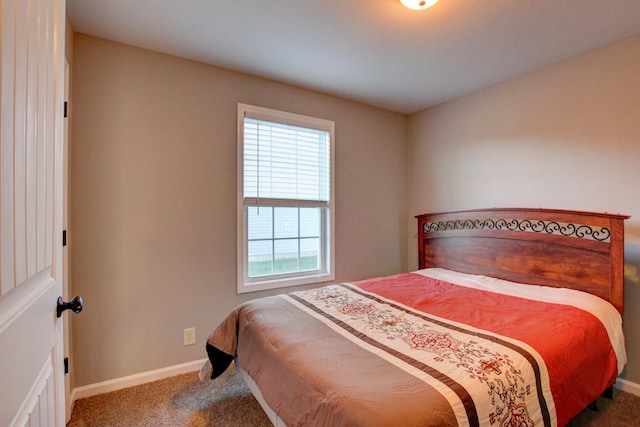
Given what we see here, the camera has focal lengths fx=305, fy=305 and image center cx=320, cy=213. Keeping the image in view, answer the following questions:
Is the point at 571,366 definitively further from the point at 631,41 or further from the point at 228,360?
the point at 631,41

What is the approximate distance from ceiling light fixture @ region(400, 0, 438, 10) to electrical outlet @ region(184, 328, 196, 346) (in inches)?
105

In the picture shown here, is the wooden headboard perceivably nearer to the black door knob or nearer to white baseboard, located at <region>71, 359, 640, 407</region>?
white baseboard, located at <region>71, 359, 640, 407</region>

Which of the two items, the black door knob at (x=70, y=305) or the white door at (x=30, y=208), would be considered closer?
the white door at (x=30, y=208)

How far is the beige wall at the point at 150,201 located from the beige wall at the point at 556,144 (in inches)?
69.6

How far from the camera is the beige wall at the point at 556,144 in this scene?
2078mm

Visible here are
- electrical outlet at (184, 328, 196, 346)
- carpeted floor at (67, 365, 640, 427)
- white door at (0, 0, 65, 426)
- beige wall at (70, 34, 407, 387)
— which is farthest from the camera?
electrical outlet at (184, 328, 196, 346)

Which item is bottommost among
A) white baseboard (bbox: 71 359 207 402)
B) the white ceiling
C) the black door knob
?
white baseboard (bbox: 71 359 207 402)

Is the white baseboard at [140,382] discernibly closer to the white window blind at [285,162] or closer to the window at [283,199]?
the window at [283,199]

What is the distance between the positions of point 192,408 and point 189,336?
57 cm

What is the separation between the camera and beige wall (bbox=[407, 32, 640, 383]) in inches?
81.8

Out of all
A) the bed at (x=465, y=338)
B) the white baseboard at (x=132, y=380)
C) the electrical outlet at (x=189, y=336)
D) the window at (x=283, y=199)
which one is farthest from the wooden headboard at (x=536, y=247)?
the white baseboard at (x=132, y=380)

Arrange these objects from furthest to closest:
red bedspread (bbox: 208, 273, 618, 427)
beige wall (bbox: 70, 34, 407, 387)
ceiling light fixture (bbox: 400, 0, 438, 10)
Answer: beige wall (bbox: 70, 34, 407, 387)
ceiling light fixture (bbox: 400, 0, 438, 10)
red bedspread (bbox: 208, 273, 618, 427)

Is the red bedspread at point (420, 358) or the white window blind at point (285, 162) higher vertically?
the white window blind at point (285, 162)

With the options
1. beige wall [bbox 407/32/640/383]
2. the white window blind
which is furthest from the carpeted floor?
the white window blind
